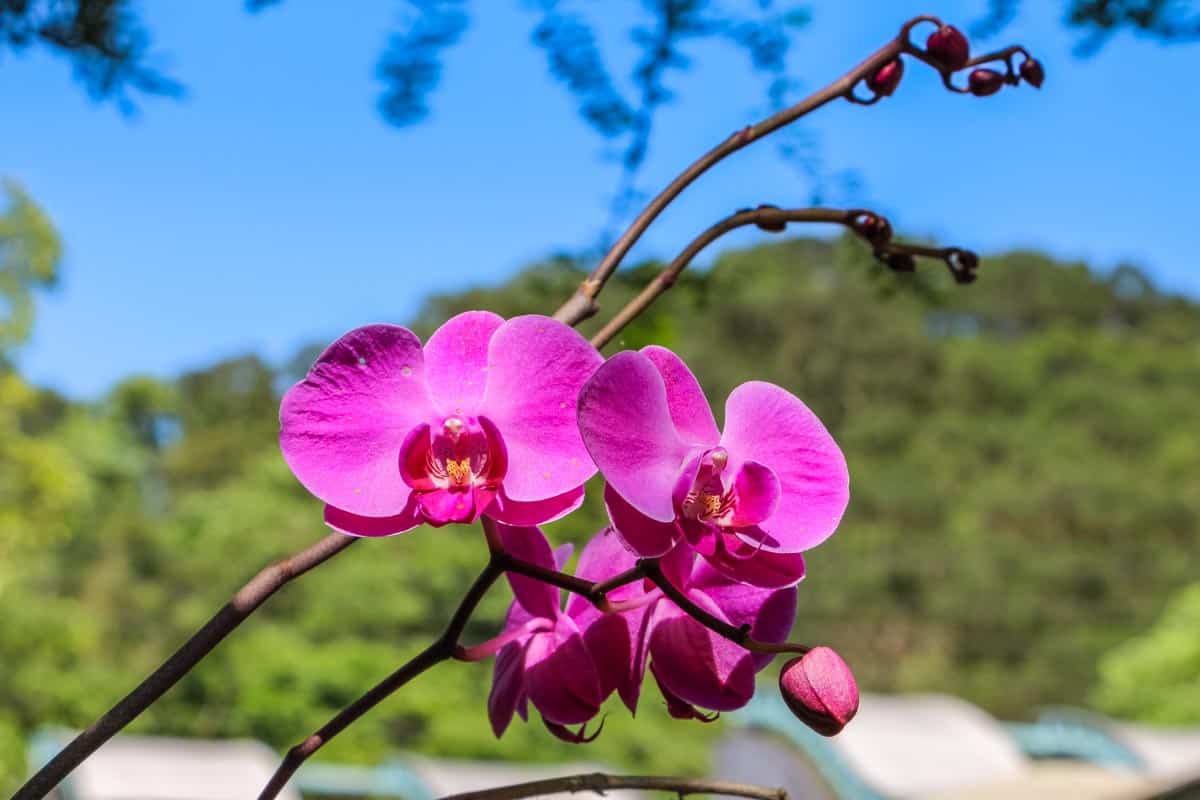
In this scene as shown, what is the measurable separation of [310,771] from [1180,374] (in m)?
12.1

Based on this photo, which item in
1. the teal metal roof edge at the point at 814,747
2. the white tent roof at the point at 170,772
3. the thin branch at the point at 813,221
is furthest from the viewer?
the white tent roof at the point at 170,772

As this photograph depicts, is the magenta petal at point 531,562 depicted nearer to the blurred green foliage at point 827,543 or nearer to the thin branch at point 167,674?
the thin branch at point 167,674

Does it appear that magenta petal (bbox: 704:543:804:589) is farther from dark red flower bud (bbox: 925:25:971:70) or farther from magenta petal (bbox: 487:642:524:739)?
dark red flower bud (bbox: 925:25:971:70)

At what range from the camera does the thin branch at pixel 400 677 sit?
0.91 ft

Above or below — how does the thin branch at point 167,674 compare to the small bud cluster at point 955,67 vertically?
below

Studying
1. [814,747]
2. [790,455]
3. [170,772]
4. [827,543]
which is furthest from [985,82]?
[827,543]

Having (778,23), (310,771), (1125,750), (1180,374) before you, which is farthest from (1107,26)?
(1180,374)

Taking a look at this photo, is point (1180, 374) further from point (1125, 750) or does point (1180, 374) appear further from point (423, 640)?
point (1125, 750)

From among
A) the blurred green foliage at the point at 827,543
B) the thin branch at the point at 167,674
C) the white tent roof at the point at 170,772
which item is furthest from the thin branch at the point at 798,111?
the blurred green foliage at the point at 827,543

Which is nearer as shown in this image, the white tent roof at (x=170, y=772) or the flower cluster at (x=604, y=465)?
the flower cluster at (x=604, y=465)

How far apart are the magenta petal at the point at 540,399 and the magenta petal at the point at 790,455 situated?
0.10 ft

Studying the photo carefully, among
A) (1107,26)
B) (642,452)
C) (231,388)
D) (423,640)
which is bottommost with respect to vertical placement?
(642,452)

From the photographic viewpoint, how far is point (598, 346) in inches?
12.0

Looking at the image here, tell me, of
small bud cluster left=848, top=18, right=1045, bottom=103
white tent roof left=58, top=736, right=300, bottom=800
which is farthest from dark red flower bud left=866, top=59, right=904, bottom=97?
white tent roof left=58, top=736, right=300, bottom=800
